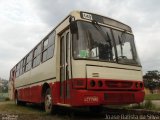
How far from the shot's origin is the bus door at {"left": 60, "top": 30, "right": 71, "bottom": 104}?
31.3 feet

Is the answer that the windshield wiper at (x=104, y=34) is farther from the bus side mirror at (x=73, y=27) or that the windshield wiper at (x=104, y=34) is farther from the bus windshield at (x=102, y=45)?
the bus side mirror at (x=73, y=27)

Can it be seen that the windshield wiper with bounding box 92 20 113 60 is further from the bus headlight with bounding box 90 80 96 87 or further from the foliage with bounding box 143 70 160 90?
the foliage with bounding box 143 70 160 90

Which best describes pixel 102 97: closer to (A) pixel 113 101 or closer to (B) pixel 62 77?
(A) pixel 113 101

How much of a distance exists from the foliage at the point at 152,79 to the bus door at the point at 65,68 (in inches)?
3696

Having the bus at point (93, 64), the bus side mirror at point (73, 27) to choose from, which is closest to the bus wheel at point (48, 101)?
the bus at point (93, 64)

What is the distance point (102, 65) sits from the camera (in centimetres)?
914

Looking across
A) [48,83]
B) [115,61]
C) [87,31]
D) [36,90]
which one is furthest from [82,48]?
[36,90]

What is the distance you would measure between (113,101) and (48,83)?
3.50 m

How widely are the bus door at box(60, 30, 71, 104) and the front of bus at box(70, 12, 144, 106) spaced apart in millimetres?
604

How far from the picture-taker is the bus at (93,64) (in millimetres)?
8766

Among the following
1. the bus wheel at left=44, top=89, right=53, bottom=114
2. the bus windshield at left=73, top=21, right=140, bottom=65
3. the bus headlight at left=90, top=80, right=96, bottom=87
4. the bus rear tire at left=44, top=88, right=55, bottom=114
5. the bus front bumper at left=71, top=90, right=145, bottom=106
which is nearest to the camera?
the bus front bumper at left=71, top=90, right=145, bottom=106

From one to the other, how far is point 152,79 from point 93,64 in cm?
10046

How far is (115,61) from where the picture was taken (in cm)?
957

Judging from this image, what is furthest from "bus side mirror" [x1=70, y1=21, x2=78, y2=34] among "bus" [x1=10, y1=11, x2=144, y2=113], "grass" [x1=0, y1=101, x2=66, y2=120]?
"grass" [x1=0, y1=101, x2=66, y2=120]
